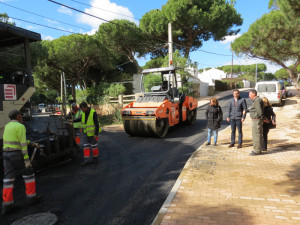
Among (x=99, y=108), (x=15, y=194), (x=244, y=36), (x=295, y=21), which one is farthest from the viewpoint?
(x=244, y=36)

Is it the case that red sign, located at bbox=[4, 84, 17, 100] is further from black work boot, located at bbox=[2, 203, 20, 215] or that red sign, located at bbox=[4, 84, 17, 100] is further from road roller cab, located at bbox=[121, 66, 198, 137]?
road roller cab, located at bbox=[121, 66, 198, 137]

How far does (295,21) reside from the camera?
368 inches

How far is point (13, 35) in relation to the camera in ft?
16.7

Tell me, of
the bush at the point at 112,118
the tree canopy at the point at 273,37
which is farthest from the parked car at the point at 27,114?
the tree canopy at the point at 273,37

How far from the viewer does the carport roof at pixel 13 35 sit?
188 inches

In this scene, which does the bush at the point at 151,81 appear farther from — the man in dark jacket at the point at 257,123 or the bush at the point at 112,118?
the man in dark jacket at the point at 257,123

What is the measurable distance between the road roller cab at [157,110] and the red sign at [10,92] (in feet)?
14.0

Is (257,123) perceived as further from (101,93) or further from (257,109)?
(101,93)

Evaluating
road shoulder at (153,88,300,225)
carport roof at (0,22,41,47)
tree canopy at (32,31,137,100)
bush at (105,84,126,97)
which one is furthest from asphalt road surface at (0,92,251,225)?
tree canopy at (32,31,137,100)

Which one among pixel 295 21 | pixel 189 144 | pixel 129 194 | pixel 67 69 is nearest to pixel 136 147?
pixel 189 144

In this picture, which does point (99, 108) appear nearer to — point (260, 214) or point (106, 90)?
point (106, 90)

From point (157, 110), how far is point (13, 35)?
4683mm

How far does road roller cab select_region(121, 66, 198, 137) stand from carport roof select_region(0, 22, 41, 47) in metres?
4.16

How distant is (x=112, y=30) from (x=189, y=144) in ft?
62.7
